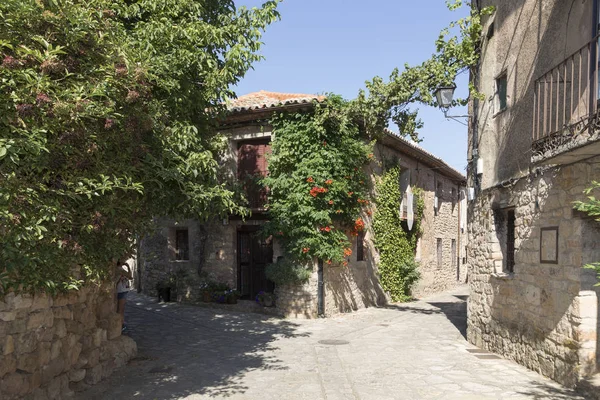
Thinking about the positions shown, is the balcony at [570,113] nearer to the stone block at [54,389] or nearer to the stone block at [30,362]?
the stone block at [30,362]

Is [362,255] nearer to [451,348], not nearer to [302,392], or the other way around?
[451,348]

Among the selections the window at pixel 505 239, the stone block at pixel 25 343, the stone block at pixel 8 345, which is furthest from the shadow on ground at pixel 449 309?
the stone block at pixel 8 345

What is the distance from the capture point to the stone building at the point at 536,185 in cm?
602

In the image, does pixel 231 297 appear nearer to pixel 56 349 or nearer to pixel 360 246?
pixel 360 246

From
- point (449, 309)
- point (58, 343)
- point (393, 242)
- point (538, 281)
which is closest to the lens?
point (58, 343)

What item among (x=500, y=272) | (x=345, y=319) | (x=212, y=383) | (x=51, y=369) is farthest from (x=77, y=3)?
(x=345, y=319)

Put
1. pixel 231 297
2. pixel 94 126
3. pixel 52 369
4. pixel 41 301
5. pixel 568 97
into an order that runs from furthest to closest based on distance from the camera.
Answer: pixel 231 297, pixel 568 97, pixel 52 369, pixel 41 301, pixel 94 126

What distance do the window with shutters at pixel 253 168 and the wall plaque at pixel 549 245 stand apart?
25.2 ft

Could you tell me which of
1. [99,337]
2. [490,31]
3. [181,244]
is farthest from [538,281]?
[181,244]

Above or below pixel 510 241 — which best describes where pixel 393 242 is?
below

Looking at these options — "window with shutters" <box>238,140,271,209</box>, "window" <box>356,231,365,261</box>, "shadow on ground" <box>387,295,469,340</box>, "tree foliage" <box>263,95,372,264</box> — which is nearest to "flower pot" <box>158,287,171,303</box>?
"window with shutters" <box>238,140,271,209</box>

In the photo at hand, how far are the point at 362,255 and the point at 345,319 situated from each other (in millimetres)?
2753

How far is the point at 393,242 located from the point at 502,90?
8159 millimetres

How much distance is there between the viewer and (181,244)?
15.4 metres
